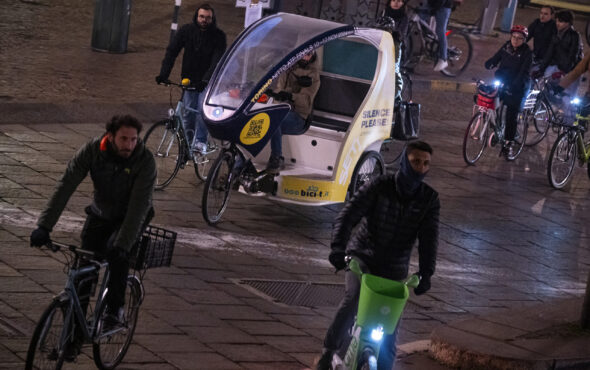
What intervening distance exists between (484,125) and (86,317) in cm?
897

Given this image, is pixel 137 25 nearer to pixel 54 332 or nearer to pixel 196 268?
pixel 196 268

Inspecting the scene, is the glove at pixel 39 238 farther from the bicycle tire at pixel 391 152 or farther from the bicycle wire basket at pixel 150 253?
the bicycle tire at pixel 391 152

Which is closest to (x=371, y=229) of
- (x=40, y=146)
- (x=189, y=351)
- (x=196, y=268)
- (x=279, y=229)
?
(x=189, y=351)

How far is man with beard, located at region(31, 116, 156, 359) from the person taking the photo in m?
6.11

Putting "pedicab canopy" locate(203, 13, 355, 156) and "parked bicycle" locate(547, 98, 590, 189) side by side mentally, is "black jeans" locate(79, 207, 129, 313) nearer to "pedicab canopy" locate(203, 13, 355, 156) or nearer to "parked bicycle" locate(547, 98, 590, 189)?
"pedicab canopy" locate(203, 13, 355, 156)

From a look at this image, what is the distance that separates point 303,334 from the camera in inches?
309

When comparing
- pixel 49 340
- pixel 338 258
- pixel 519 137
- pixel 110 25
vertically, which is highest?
pixel 110 25

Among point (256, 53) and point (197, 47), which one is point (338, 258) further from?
point (197, 47)

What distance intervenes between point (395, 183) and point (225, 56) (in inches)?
174

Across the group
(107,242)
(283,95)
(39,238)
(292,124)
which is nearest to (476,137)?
(292,124)

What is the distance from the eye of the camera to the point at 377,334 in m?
5.87

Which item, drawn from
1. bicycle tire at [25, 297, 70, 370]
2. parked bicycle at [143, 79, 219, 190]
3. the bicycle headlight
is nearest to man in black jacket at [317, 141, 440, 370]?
the bicycle headlight

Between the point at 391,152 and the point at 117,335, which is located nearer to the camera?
Answer: the point at 117,335

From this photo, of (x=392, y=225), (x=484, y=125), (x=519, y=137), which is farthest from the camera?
(x=519, y=137)
